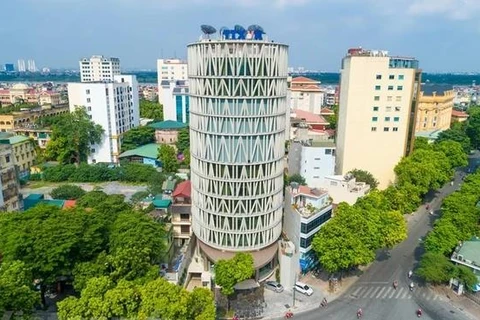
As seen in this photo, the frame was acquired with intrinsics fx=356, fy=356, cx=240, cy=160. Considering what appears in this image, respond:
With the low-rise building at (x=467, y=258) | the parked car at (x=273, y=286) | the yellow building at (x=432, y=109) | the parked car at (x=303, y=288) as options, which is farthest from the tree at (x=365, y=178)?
the yellow building at (x=432, y=109)

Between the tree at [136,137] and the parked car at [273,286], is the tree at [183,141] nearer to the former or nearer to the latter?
the tree at [136,137]

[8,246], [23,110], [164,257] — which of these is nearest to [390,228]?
[164,257]

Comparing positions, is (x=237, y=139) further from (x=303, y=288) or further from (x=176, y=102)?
(x=176, y=102)

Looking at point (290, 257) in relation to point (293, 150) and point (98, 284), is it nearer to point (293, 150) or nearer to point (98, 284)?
point (98, 284)

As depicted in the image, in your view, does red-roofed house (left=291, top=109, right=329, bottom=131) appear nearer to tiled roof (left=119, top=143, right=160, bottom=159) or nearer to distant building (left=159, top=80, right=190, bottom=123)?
distant building (left=159, top=80, right=190, bottom=123)

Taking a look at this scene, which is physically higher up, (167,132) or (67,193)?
(167,132)

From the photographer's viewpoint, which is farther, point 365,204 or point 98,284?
point 365,204

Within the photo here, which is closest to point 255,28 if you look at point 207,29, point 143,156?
point 207,29
